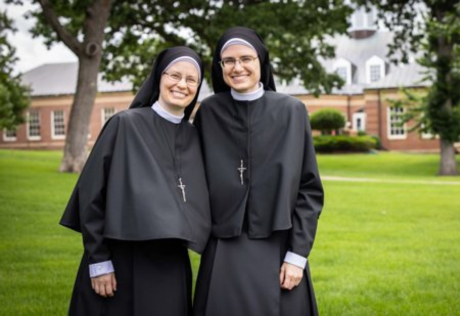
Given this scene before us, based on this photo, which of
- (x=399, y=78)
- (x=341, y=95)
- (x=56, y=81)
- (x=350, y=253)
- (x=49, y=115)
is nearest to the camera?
(x=350, y=253)

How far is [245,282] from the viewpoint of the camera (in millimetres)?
3672

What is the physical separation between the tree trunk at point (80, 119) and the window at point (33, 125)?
3110 cm

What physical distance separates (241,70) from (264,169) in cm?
57

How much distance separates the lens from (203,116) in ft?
13.0

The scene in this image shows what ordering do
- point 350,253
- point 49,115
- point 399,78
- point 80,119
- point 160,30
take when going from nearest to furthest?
1. point 350,253
2. point 80,119
3. point 160,30
4. point 399,78
5. point 49,115

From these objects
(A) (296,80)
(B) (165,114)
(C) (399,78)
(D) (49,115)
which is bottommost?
(B) (165,114)

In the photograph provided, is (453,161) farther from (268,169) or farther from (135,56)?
(268,169)

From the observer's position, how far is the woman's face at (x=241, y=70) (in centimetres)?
373

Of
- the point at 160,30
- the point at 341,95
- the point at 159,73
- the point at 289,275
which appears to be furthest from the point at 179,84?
the point at 341,95

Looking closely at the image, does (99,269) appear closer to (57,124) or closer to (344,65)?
(344,65)

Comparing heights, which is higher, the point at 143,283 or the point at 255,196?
the point at 255,196

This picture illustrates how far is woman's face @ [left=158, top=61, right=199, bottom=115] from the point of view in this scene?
148 inches

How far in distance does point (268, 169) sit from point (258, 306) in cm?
75

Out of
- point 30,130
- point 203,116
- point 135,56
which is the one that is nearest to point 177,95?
point 203,116
